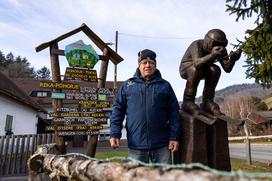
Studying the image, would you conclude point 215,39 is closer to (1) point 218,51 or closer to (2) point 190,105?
(1) point 218,51

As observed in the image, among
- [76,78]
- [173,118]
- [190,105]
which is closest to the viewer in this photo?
[173,118]

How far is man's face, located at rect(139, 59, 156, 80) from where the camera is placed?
11.5 ft

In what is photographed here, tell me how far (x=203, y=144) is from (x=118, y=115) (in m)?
1.13

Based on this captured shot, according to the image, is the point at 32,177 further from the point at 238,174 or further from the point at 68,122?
the point at 68,122

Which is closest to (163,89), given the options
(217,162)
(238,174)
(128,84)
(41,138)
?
(128,84)

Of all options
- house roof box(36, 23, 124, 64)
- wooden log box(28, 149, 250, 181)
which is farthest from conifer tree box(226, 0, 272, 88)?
wooden log box(28, 149, 250, 181)

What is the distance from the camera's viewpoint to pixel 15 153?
9086 mm

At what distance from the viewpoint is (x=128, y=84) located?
359 centimetres

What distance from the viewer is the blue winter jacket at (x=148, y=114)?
3291 mm

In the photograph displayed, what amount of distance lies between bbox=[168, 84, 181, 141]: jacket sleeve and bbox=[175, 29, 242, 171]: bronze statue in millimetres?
332

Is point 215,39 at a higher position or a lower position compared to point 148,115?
higher

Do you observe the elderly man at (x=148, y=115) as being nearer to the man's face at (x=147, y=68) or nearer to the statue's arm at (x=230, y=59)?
the man's face at (x=147, y=68)

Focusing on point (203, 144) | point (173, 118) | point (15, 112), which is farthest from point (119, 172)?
point (15, 112)

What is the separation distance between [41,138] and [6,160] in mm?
1473
